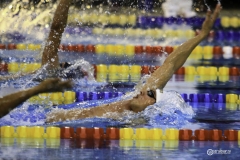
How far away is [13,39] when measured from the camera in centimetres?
1015

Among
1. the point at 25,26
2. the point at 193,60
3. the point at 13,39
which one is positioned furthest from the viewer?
the point at 25,26

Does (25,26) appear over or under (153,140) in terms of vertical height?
over

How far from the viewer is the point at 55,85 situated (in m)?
3.64

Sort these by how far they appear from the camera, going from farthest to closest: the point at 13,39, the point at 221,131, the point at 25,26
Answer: the point at 25,26 < the point at 13,39 < the point at 221,131

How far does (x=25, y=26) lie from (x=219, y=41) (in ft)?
10.00

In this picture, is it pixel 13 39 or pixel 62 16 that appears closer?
pixel 62 16

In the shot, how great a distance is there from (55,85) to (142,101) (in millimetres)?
1983

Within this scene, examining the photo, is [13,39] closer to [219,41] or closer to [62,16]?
[219,41]

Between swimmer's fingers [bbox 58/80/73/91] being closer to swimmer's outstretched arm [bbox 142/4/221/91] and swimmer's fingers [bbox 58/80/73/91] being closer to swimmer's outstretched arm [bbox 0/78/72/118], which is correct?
swimmer's outstretched arm [bbox 0/78/72/118]

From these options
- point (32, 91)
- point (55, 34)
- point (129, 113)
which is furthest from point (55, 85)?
point (55, 34)

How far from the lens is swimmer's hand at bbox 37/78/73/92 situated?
11.9 ft

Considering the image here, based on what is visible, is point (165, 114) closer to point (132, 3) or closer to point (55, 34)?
point (55, 34)

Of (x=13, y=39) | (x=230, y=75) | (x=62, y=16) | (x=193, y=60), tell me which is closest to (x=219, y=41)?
(x=193, y=60)

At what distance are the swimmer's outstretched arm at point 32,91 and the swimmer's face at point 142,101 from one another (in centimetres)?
180
